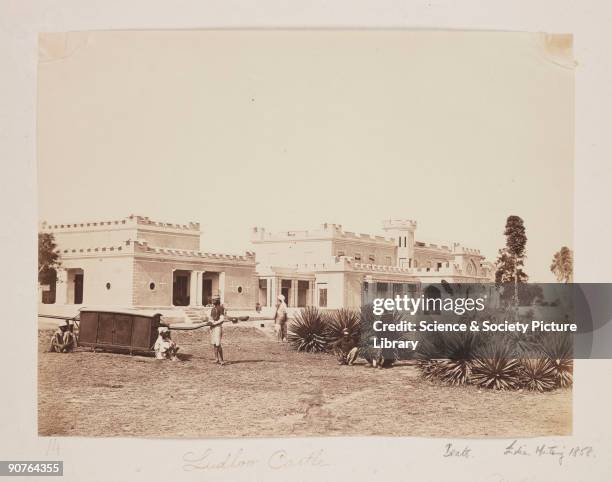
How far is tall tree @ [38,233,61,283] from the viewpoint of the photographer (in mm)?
6410

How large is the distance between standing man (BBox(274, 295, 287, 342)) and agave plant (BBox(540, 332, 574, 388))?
2324 millimetres

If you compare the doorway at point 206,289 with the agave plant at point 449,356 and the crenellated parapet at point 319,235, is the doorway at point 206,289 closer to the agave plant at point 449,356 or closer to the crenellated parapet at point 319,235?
the crenellated parapet at point 319,235

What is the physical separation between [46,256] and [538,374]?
14.8 feet

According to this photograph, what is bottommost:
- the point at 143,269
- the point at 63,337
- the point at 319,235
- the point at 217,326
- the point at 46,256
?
the point at 63,337

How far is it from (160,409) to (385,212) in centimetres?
266

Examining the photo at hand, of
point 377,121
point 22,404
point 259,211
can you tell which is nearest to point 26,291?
point 22,404

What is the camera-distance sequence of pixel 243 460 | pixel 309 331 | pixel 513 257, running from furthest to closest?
1. pixel 309 331
2. pixel 513 257
3. pixel 243 460

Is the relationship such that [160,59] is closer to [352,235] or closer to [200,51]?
[200,51]

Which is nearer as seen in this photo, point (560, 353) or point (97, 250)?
point (97, 250)

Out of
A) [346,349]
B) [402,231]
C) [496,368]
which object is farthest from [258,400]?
[496,368]

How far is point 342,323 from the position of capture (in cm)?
655

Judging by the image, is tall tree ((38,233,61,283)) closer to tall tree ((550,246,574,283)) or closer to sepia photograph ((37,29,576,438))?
sepia photograph ((37,29,576,438))

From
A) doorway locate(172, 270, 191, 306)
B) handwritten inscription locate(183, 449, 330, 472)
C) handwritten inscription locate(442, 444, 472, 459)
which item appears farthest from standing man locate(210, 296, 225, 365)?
handwritten inscription locate(442, 444, 472, 459)

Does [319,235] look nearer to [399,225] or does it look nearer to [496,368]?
[399,225]
